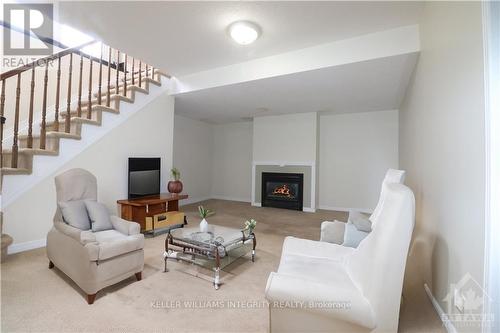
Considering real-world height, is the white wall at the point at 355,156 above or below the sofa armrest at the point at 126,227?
above

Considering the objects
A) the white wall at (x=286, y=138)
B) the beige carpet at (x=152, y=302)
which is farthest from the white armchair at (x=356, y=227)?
the white wall at (x=286, y=138)

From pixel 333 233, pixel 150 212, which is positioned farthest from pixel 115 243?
pixel 333 233

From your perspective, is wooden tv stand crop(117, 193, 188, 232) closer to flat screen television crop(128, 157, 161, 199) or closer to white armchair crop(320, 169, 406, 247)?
flat screen television crop(128, 157, 161, 199)

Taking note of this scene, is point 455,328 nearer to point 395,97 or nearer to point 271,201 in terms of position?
point 395,97

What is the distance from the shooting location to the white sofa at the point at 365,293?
123cm

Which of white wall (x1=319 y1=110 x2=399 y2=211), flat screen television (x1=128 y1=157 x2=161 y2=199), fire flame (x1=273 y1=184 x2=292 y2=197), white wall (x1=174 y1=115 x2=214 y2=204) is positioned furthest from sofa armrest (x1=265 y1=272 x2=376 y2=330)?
white wall (x1=174 y1=115 x2=214 y2=204)

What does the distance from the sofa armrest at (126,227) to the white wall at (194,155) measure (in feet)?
11.8

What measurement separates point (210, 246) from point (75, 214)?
1.36 metres

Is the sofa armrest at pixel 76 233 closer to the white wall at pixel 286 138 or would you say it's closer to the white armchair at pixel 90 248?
the white armchair at pixel 90 248

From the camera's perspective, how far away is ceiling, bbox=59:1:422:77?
2279 mm

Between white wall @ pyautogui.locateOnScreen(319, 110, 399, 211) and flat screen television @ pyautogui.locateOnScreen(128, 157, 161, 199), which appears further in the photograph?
white wall @ pyautogui.locateOnScreen(319, 110, 399, 211)

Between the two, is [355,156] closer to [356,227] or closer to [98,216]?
[356,227]

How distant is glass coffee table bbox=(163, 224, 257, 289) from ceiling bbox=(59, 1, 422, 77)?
2341 millimetres

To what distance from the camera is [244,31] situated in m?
2.56
